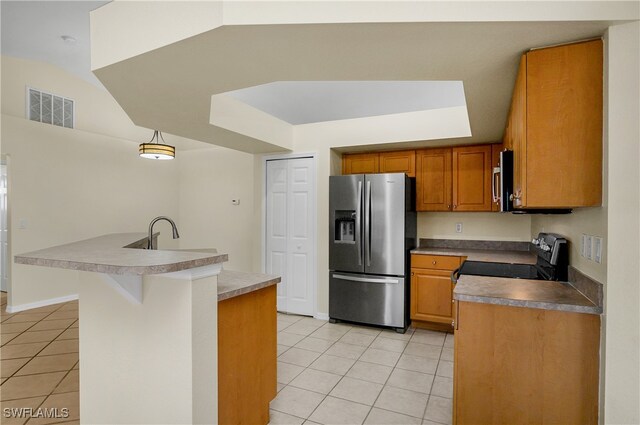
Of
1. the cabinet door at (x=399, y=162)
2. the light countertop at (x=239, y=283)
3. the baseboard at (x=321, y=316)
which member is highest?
the cabinet door at (x=399, y=162)

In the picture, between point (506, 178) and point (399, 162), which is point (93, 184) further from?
point (506, 178)

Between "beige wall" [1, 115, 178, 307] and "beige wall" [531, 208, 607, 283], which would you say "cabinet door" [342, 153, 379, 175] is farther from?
"beige wall" [1, 115, 178, 307]

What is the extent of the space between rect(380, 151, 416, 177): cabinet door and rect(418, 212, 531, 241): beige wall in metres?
0.63

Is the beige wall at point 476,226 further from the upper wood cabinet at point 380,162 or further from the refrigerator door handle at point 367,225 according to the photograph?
the refrigerator door handle at point 367,225

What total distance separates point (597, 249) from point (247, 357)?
6.01ft

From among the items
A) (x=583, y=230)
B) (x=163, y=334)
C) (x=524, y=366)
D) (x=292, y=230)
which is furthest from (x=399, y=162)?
(x=163, y=334)

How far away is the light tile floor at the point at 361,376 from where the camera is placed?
2.25 metres

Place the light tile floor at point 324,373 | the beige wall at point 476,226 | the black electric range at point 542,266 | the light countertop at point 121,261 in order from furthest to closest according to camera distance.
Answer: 1. the beige wall at point 476,226
2. the light tile floor at point 324,373
3. the black electric range at point 542,266
4. the light countertop at point 121,261

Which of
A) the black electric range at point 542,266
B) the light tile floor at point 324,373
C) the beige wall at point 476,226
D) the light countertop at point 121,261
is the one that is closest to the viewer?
the light countertop at point 121,261

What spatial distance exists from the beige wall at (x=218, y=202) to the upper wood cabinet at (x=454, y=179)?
2.93 meters

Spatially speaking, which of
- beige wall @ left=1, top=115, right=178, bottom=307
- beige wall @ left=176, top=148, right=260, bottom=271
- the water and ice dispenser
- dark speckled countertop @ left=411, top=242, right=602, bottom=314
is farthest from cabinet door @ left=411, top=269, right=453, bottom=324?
beige wall @ left=1, top=115, right=178, bottom=307

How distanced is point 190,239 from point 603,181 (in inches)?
245

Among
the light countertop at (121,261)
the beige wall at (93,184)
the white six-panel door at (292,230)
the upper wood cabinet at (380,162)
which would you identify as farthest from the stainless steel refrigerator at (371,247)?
the light countertop at (121,261)

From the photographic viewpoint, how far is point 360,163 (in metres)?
4.35
